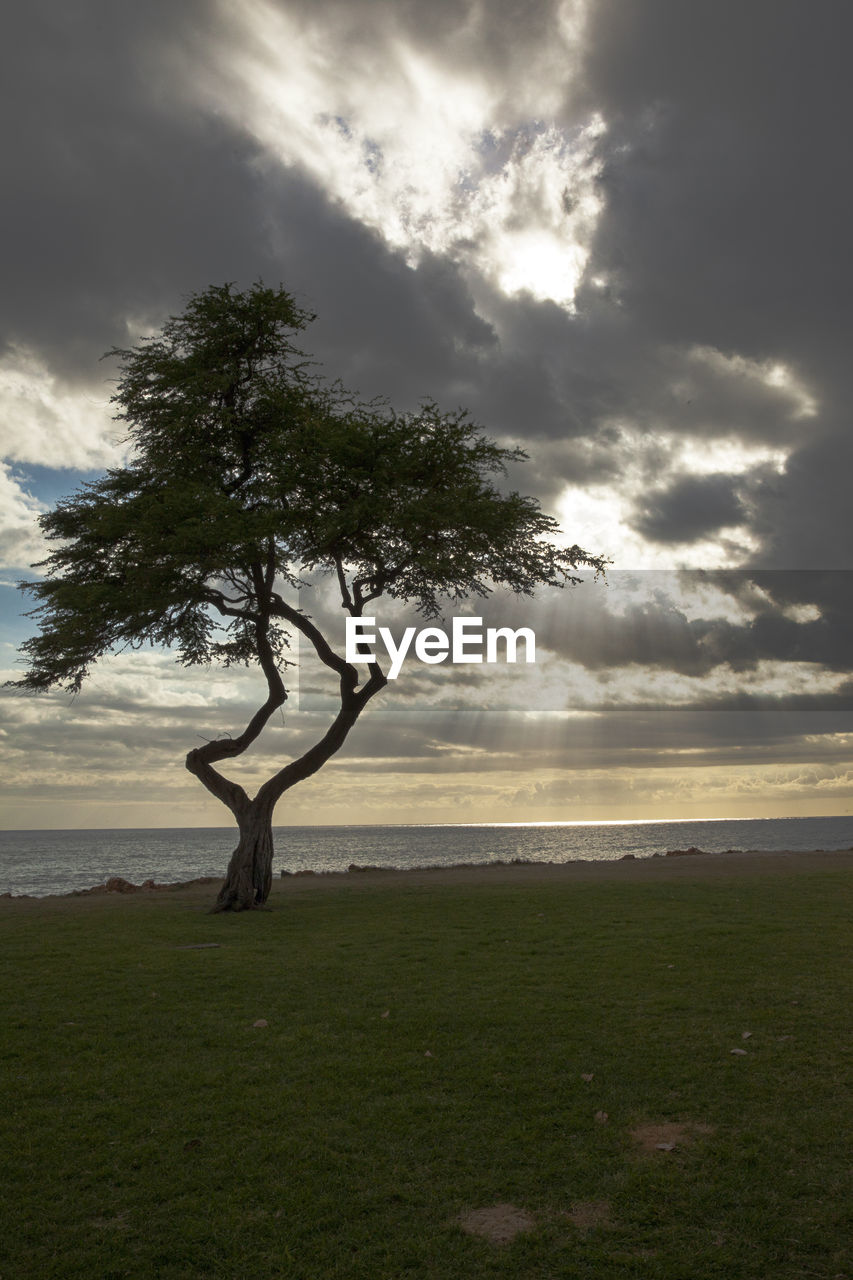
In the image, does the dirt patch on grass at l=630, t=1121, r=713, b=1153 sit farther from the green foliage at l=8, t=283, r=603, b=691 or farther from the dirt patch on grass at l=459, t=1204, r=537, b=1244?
the green foliage at l=8, t=283, r=603, b=691

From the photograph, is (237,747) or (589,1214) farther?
(237,747)

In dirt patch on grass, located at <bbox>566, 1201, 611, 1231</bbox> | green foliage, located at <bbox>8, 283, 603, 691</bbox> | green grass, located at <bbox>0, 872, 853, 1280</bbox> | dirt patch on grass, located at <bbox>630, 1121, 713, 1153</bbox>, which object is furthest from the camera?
green foliage, located at <bbox>8, 283, 603, 691</bbox>

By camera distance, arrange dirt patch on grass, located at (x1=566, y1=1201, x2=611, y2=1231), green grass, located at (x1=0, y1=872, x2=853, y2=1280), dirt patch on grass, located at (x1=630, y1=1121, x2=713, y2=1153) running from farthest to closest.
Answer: dirt patch on grass, located at (x1=630, y1=1121, x2=713, y2=1153)
dirt patch on grass, located at (x1=566, y1=1201, x2=611, y2=1231)
green grass, located at (x1=0, y1=872, x2=853, y2=1280)

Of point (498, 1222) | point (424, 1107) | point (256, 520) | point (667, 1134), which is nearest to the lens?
point (498, 1222)

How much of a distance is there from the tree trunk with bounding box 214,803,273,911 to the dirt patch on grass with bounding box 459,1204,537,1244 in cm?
1721

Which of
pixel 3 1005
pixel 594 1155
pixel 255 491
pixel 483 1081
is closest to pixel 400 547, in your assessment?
pixel 255 491

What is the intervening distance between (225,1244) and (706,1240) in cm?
334

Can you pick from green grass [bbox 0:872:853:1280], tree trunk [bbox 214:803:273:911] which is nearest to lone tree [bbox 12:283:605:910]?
tree trunk [bbox 214:803:273:911]

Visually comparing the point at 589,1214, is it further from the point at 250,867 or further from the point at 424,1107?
the point at 250,867

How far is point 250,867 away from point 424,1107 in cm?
1618

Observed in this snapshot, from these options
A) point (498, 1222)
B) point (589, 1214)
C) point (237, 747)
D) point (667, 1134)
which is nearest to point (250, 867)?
point (237, 747)

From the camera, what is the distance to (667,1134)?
759 cm

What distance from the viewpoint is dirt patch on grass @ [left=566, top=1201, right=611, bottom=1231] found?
6097 millimetres

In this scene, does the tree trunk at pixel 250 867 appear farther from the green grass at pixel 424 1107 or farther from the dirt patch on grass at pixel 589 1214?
the dirt patch on grass at pixel 589 1214
